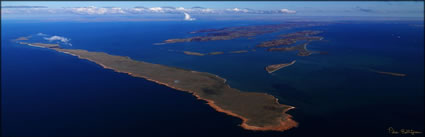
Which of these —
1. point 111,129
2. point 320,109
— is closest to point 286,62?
point 320,109

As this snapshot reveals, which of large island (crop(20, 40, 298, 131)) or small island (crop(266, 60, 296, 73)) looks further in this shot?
small island (crop(266, 60, 296, 73))

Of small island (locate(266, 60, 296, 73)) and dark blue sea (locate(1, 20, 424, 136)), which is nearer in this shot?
dark blue sea (locate(1, 20, 424, 136))

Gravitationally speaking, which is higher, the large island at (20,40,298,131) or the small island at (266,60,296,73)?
the small island at (266,60,296,73)

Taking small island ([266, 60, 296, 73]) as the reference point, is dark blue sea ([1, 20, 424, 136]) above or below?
below

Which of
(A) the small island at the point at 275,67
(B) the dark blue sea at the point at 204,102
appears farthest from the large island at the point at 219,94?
(A) the small island at the point at 275,67

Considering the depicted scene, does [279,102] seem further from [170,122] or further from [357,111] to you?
[170,122]

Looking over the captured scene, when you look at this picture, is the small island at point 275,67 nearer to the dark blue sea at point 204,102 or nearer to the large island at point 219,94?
the dark blue sea at point 204,102

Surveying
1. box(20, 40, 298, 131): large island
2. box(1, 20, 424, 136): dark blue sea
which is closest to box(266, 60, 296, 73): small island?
box(1, 20, 424, 136): dark blue sea

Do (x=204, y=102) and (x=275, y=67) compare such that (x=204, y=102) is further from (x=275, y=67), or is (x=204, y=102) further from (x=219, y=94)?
(x=275, y=67)

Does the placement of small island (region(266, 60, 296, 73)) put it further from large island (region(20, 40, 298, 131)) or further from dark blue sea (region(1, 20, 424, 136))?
large island (region(20, 40, 298, 131))
